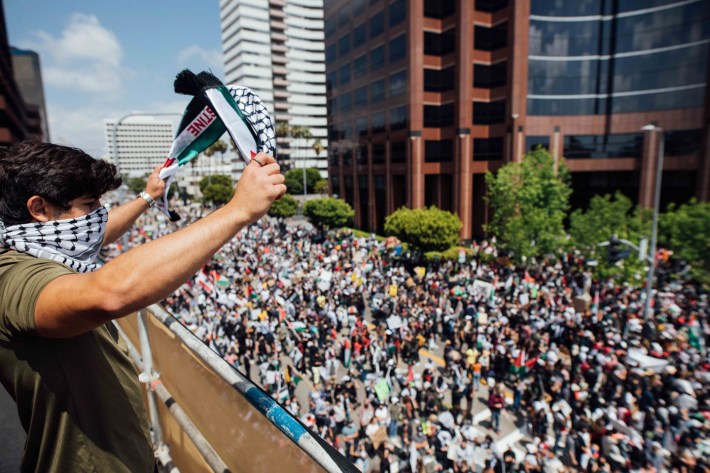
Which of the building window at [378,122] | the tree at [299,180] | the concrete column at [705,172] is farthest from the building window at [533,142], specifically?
the tree at [299,180]

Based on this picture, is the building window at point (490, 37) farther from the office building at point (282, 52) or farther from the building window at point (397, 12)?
the office building at point (282, 52)

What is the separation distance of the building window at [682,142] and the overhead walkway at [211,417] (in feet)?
139

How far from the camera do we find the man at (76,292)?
1.15 m

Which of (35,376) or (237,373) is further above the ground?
(35,376)

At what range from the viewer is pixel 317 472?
4.26ft

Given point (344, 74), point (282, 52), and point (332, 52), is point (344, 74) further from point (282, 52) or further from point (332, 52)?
point (282, 52)

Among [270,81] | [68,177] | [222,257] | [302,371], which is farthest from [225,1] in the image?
[68,177]

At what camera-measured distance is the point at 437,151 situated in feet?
131

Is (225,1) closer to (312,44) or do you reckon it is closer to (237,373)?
(312,44)

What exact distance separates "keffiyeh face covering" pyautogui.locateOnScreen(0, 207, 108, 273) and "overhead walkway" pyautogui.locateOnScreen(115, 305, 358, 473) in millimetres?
615

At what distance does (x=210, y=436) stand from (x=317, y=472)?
1.08m

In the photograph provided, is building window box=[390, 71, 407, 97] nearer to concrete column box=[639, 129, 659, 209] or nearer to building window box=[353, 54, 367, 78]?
building window box=[353, 54, 367, 78]

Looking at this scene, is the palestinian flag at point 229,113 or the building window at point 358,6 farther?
the building window at point 358,6

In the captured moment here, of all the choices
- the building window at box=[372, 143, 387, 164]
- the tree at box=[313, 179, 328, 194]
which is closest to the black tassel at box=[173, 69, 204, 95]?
the building window at box=[372, 143, 387, 164]
